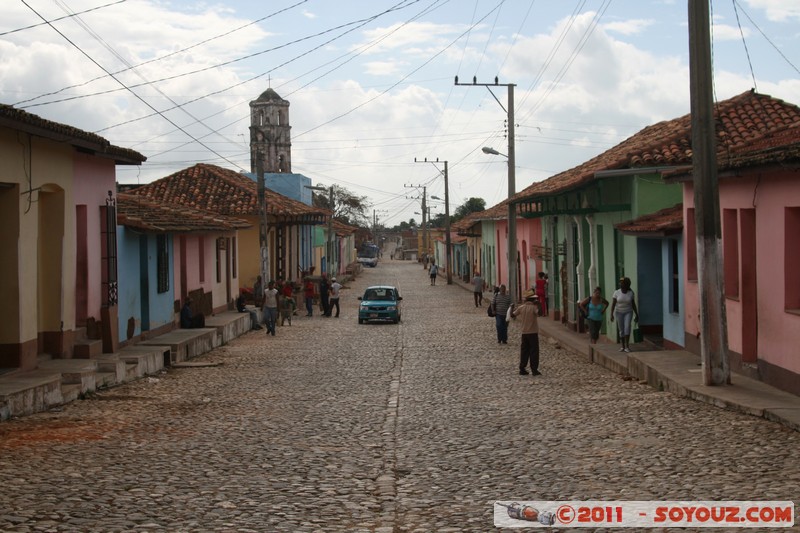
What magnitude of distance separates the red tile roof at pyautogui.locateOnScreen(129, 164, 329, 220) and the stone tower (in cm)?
1780

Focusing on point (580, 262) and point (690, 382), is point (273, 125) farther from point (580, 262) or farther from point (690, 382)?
point (690, 382)

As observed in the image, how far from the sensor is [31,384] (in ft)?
41.2

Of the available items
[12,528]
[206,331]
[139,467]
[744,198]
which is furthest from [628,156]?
[12,528]

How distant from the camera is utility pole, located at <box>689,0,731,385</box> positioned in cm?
1322

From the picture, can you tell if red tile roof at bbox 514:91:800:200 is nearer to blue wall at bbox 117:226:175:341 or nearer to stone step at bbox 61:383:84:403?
blue wall at bbox 117:226:175:341

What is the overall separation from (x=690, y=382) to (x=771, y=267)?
186cm

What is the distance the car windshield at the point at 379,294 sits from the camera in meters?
33.5

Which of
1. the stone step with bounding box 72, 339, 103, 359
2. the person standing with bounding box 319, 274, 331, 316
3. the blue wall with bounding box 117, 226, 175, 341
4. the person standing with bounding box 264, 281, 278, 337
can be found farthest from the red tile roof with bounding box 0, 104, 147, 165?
the person standing with bounding box 319, 274, 331, 316

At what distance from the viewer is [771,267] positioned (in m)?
13.1

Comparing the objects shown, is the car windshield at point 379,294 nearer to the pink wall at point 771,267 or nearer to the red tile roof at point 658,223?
the red tile roof at point 658,223

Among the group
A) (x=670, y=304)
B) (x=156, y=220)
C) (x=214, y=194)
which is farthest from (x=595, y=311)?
(x=214, y=194)

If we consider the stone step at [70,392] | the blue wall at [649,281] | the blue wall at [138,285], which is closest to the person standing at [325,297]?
the blue wall at [138,285]

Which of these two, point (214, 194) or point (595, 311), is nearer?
point (595, 311)

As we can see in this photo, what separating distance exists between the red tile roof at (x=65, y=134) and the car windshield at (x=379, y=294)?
14.5m
